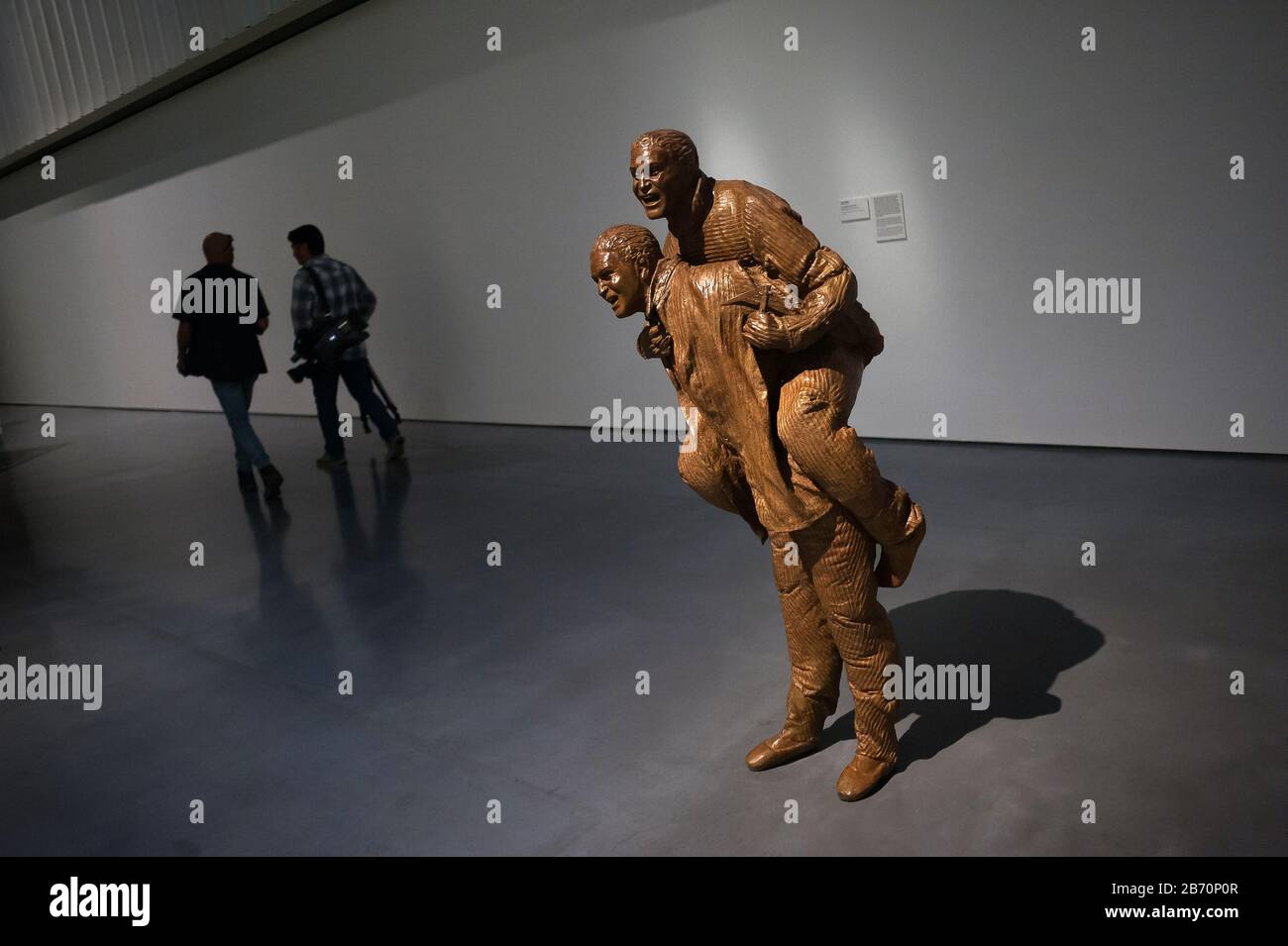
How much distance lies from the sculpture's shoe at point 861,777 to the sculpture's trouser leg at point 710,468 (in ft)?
2.34

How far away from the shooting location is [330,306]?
7.05 meters

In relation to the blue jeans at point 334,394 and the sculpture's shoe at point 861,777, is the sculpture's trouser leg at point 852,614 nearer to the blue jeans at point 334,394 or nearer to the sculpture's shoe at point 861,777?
the sculpture's shoe at point 861,777

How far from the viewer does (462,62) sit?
811cm


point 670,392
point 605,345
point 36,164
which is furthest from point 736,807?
point 36,164

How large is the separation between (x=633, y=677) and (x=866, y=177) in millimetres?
3844

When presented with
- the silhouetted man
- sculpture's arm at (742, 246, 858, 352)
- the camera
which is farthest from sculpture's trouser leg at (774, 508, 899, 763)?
the camera

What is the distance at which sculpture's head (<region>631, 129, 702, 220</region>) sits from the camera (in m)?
2.22

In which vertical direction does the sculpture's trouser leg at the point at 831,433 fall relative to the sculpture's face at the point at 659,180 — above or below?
below

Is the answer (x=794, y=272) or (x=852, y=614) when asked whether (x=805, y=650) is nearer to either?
(x=852, y=614)

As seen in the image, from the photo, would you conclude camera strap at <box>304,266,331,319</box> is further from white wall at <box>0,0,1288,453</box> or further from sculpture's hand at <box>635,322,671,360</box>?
sculpture's hand at <box>635,322,671,360</box>

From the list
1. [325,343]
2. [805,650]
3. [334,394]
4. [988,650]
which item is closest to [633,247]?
[805,650]

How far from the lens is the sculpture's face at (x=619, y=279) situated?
2.38m

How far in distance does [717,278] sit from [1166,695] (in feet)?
5.72

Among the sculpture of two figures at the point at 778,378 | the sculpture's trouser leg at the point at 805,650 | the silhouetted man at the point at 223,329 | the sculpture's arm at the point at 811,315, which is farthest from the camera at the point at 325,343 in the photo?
the sculpture's arm at the point at 811,315
